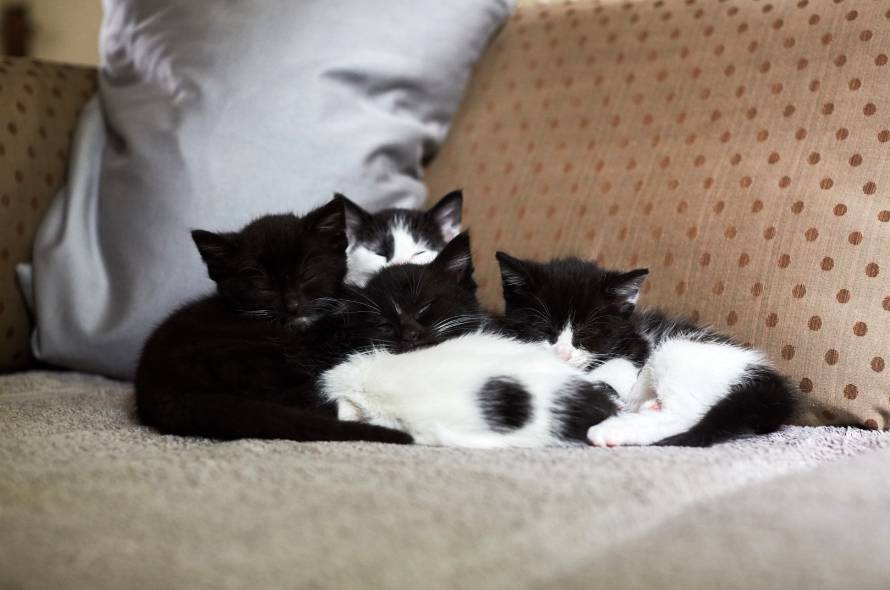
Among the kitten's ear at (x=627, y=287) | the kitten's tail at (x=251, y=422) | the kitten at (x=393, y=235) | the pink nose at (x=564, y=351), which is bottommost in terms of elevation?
the kitten's tail at (x=251, y=422)

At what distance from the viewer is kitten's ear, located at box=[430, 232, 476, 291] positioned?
1397mm

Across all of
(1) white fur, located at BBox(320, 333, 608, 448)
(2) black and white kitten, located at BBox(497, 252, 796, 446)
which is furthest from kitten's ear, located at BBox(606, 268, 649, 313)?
(1) white fur, located at BBox(320, 333, 608, 448)

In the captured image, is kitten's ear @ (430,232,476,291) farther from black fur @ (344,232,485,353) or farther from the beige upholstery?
the beige upholstery

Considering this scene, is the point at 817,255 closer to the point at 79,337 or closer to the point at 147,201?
the point at 147,201

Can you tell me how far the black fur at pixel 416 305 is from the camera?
4.30 feet

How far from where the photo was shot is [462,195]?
1.72 m

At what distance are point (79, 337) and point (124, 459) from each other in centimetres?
70

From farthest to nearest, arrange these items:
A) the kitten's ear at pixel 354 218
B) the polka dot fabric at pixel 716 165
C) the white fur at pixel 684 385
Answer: the kitten's ear at pixel 354 218 < the polka dot fabric at pixel 716 165 < the white fur at pixel 684 385

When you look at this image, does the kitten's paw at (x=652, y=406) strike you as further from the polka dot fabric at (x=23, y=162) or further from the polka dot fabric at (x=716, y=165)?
the polka dot fabric at (x=23, y=162)

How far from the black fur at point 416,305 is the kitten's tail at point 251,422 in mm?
190

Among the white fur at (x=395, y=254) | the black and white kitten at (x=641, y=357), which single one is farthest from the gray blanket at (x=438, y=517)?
the white fur at (x=395, y=254)

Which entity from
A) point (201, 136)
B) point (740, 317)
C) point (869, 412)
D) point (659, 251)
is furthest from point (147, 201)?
point (869, 412)

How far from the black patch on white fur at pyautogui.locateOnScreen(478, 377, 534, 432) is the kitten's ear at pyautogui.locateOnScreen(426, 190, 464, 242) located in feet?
1.79

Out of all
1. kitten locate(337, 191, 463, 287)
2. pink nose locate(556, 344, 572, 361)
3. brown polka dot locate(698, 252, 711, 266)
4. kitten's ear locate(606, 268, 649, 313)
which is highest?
brown polka dot locate(698, 252, 711, 266)
